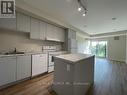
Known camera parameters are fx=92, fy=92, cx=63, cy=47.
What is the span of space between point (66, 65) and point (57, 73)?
0.50 m

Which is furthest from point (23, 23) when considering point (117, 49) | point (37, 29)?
point (117, 49)

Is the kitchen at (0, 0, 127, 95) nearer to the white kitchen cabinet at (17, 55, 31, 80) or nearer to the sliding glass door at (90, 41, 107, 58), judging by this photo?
the white kitchen cabinet at (17, 55, 31, 80)

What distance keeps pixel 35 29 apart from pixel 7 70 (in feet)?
6.02

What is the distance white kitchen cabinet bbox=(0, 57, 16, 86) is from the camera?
2453 millimetres

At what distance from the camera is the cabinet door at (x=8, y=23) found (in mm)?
2673

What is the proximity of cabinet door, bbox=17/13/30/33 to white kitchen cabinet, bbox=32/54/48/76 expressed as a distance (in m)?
1.02

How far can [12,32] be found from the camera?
3209 millimetres

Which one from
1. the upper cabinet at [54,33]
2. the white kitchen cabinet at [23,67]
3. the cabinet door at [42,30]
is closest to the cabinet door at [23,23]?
the cabinet door at [42,30]

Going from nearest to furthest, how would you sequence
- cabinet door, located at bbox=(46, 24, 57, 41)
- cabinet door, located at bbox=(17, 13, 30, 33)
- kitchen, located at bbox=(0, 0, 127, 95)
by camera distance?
kitchen, located at bbox=(0, 0, 127, 95) < cabinet door, located at bbox=(17, 13, 30, 33) < cabinet door, located at bbox=(46, 24, 57, 41)

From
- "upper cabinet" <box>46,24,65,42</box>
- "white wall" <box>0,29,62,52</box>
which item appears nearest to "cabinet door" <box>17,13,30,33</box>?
"white wall" <box>0,29,62,52</box>

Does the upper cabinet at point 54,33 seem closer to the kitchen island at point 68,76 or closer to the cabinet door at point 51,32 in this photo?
the cabinet door at point 51,32

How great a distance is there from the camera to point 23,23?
→ 3232mm

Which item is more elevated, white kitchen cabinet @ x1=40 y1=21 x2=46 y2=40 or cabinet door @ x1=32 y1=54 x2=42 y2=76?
white kitchen cabinet @ x1=40 y1=21 x2=46 y2=40

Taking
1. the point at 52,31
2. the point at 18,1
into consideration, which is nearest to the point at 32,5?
the point at 18,1
